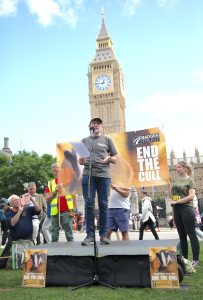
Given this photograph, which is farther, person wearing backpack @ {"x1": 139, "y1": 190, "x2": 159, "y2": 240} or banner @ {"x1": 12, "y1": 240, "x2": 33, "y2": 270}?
person wearing backpack @ {"x1": 139, "y1": 190, "x2": 159, "y2": 240}

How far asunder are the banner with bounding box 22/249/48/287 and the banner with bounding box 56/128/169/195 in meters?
3.28

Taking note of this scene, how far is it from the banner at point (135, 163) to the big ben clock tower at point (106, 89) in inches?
3616

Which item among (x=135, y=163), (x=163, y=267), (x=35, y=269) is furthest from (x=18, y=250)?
(x=163, y=267)

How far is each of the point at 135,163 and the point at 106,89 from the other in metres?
96.0

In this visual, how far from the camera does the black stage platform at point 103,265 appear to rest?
516 cm

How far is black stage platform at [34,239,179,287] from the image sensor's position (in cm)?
516

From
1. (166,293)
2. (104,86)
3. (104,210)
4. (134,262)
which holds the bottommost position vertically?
(166,293)

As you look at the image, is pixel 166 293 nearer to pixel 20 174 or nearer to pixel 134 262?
Result: pixel 134 262

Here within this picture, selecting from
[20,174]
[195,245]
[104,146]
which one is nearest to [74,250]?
[104,146]

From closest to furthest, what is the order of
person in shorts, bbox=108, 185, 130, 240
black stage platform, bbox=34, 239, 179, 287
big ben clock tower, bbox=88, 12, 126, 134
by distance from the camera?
black stage platform, bbox=34, 239, 179, 287, person in shorts, bbox=108, 185, 130, 240, big ben clock tower, bbox=88, 12, 126, 134

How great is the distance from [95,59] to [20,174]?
202ft

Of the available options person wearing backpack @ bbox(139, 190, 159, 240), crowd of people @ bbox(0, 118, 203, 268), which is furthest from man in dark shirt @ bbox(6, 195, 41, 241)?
person wearing backpack @ bbox(139, 190, 159, 240)

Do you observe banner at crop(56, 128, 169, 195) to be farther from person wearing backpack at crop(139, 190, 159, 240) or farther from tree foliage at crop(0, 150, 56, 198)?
tree foliage at crop(0, 150, 56, 198)

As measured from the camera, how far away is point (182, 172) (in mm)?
7023
